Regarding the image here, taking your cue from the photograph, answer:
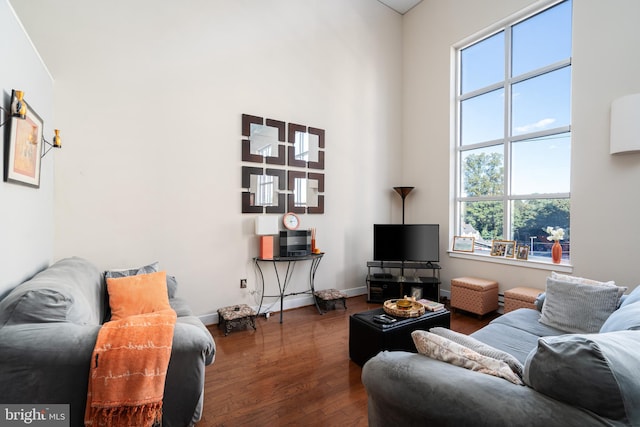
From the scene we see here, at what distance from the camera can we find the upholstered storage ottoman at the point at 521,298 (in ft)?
10.5

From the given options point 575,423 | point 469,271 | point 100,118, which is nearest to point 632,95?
point 469,271

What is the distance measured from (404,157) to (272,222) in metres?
2.80

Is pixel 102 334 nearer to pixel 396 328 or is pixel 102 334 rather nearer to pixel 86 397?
pixel 86 397

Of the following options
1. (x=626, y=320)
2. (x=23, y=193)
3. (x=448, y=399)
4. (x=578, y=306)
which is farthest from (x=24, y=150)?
(x=578, y=306)

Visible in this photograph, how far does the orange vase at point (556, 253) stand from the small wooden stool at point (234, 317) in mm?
3496

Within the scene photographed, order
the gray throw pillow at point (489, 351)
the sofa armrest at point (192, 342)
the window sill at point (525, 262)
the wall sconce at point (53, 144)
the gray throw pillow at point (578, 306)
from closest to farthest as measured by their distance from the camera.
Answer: the gray throw pillow at point (489, 351), the sofa armrest at point (192, 342), the gray throw pillow at point (578, 306), the wall sconce at point (53, 144), the window sill at point (525, 262)

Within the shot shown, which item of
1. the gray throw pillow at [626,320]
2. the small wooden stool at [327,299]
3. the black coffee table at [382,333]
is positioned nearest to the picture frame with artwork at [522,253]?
the black coffee table at [382,333]

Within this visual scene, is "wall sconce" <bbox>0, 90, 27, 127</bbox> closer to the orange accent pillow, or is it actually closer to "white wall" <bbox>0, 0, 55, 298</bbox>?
"white wall" <bbox>0, 0, 55, 298</bbox>

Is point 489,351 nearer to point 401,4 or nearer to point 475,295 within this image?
point 475,295

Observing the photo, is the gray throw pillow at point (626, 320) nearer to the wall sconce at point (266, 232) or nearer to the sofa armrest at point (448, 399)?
the sofa armrest at point (448, 399)

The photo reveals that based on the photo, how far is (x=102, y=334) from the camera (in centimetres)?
141

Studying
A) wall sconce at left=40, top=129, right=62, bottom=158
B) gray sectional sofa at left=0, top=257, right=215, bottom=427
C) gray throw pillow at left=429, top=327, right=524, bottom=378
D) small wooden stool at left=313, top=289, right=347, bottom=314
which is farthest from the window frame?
wall sconce at left=40, top=129, right=62, bottom=158

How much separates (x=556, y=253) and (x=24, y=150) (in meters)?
4.94

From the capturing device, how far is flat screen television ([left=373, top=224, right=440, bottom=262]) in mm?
4258
